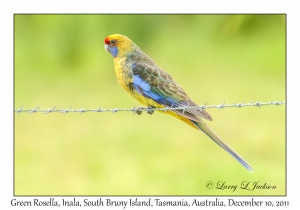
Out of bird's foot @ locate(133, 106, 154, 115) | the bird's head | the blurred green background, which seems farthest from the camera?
the blurred green background

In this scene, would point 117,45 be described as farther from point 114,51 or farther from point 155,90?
point 155,90

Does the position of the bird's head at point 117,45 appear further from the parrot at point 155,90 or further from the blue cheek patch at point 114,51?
the parrot at point 155,90

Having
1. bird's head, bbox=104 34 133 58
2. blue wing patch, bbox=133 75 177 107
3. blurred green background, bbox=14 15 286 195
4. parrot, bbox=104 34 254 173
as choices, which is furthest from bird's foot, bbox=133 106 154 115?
blurred green background, bbox=14 15 286 195

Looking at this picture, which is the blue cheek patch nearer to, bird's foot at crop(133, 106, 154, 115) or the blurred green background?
bird's foot at crop(133, 106, 154, 115)

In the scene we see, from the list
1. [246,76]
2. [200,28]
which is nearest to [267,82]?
[246,76]

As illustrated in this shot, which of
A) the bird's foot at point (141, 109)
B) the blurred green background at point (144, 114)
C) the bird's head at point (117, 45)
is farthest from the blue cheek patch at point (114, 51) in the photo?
the blurred green background at point (144, 114)

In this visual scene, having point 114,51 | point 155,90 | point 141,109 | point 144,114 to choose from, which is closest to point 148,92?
point 155,90

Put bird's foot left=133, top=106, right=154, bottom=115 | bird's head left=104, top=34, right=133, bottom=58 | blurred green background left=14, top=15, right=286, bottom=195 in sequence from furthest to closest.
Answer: blurred green background left=14, top=15, right=286, bottom=195 < bird's head left=104, top=34, right=133, bottom=58 < bird's foot left=133, top=106, right=154, bottom=115
